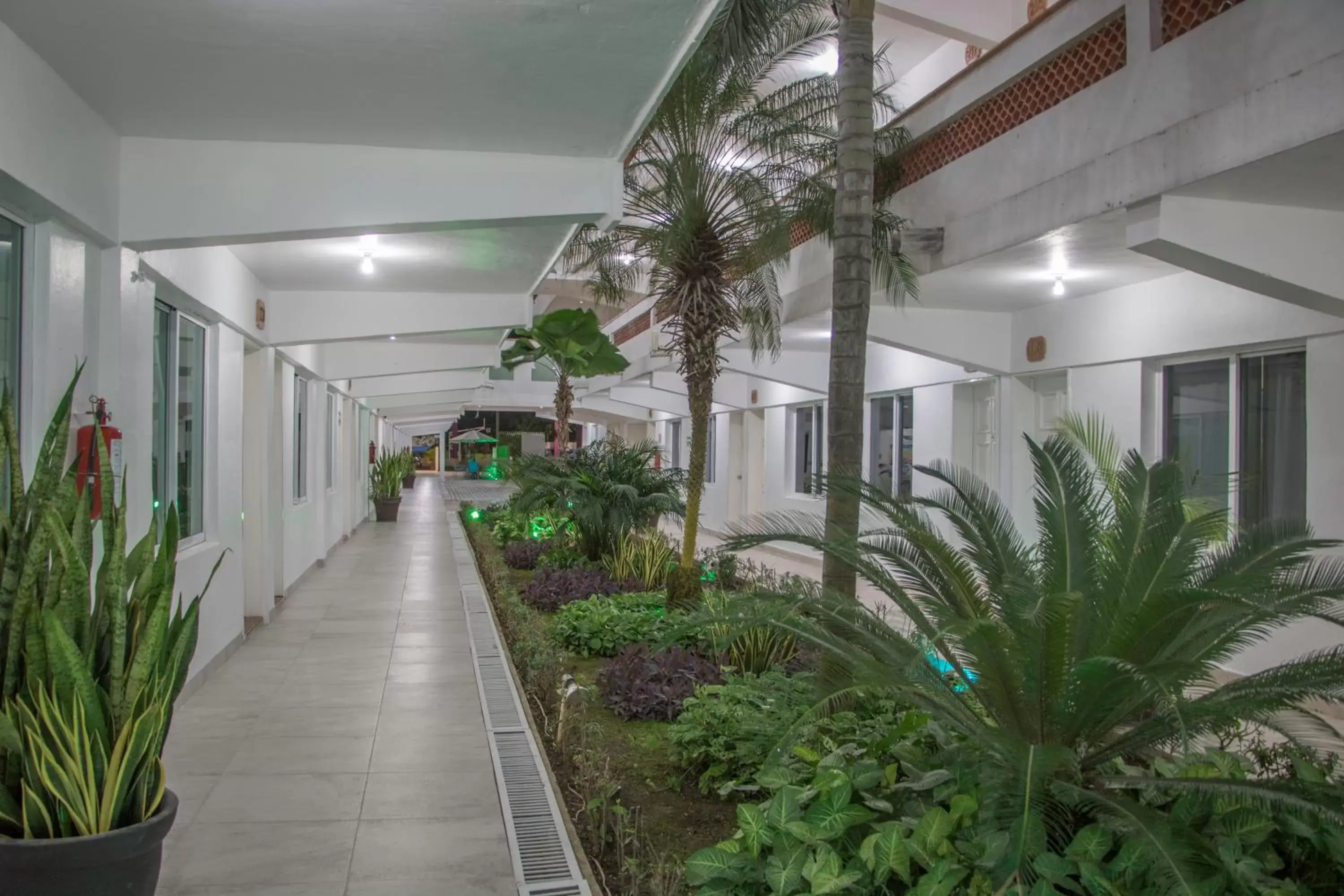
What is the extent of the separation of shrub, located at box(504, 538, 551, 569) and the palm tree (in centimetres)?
137

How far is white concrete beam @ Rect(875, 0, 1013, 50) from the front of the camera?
39.4ft

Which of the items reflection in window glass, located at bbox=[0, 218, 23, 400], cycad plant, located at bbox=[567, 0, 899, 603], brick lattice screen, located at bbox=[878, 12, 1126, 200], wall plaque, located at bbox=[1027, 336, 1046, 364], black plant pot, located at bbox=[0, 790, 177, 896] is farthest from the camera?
wall plaque, located at bbox=[1027, 336, 1046, 364]

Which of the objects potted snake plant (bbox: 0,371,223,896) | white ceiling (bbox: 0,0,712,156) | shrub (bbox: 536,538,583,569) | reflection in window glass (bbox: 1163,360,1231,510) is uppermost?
white ceiling (bbox: 0,0,712,156)

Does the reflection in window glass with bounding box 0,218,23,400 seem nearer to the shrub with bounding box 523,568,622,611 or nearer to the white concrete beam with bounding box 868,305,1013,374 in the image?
the shrub with bounding box 523,568,622,611

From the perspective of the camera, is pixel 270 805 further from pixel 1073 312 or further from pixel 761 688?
pixel 1073 312

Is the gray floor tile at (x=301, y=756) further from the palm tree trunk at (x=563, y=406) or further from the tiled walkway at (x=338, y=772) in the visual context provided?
the palm tree trunk at (x=563, y=406)

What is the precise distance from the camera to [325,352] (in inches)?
530

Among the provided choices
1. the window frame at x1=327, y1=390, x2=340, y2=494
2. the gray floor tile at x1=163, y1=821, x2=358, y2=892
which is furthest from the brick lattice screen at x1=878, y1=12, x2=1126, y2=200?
the window frame at x1=327, y1=390, x2=340, y2=494

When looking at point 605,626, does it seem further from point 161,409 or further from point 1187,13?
point 1187,13

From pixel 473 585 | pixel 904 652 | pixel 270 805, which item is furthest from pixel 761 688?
pixel 473 585

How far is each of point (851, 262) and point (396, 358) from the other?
1009 cm

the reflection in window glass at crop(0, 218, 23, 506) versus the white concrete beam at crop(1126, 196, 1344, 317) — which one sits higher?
the white concrete beam at crop(1126, 196, 1344, 317)

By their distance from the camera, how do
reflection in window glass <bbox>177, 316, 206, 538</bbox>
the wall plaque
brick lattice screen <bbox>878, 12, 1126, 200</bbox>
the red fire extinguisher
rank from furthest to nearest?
the wall plaque, reflection in window glass <bbox>177, 316, 206, 538</bbox>, brick lattice screen <bbox>878, 12, 1126, 200</bbox>, the red fire extinguisher

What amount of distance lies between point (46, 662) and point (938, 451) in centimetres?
1028
